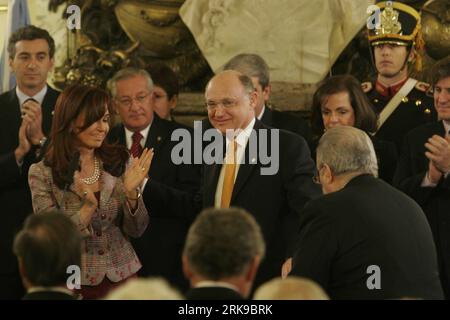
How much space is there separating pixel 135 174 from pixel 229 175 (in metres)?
0.52

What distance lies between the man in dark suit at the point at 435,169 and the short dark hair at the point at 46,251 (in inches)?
97.4

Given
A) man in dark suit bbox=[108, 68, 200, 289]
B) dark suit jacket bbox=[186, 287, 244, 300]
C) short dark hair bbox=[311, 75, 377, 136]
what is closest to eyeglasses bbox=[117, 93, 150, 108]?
man in dark suit bbox=[108, 68, 200, 289]

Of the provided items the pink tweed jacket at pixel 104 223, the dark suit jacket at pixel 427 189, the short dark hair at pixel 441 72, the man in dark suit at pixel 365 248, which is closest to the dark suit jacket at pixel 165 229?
the pink tweed jacket at pixel 104 223

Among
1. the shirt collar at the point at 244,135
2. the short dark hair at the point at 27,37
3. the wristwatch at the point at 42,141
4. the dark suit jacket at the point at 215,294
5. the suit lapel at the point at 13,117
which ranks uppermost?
the short dark hair at the point at 27,37

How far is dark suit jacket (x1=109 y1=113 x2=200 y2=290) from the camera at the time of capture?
21.6 ft

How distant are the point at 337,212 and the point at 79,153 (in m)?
1.51

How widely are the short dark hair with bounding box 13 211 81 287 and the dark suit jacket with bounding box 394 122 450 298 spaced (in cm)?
259

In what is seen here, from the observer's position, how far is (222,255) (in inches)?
156

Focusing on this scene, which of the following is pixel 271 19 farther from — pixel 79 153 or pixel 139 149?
pixel 79 153

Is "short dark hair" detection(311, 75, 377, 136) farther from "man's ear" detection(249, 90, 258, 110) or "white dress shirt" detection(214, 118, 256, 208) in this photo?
"white dress shirt" detection(214, 118, 256, 208)

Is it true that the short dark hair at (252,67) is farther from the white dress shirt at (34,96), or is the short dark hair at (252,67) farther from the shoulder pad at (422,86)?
the white dress shirt at (34,96)

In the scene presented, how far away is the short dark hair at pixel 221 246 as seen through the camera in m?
3.96

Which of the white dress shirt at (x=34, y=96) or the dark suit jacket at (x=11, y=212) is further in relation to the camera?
the white dress shirt at (x=34, y=96)

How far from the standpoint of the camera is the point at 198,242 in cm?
398
